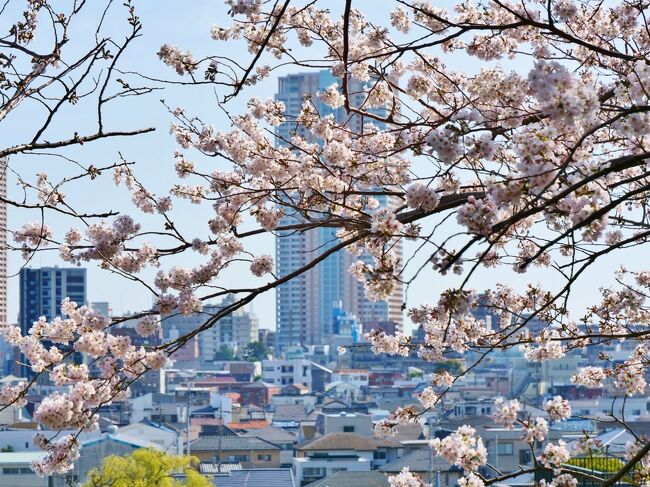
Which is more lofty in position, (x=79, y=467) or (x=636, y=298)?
(x=636, y=298)

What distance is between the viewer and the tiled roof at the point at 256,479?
2820cm

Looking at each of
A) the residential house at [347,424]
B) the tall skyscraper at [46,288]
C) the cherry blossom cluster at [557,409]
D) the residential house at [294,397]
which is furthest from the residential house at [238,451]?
the tall skyscraper at [46,288]

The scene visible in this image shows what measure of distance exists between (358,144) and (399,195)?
2.90 ft

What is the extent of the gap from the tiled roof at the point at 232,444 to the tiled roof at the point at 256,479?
9161mm

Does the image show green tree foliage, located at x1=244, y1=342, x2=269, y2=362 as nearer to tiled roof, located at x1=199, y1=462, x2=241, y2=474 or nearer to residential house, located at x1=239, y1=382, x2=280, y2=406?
residential house, located at x1=239, y1=382, x2=280, y2=406

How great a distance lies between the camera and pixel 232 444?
39719 millimetres

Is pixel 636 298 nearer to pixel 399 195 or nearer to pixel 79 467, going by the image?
pixel 399 195

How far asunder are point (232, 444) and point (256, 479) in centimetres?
1094

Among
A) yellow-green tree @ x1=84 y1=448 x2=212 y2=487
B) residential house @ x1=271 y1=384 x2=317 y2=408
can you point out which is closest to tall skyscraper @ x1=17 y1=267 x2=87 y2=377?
residential house @ x1=271 y1=384 x2=317 y2=408

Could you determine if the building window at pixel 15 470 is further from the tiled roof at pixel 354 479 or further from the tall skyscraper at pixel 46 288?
the tall skyscraper at pixel 46 288

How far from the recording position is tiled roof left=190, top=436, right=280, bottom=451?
128 feet

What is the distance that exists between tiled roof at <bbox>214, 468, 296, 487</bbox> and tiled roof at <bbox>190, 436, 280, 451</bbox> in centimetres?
916

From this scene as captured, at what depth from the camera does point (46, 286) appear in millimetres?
85562

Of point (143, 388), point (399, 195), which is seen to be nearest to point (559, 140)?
point (399, 195)
